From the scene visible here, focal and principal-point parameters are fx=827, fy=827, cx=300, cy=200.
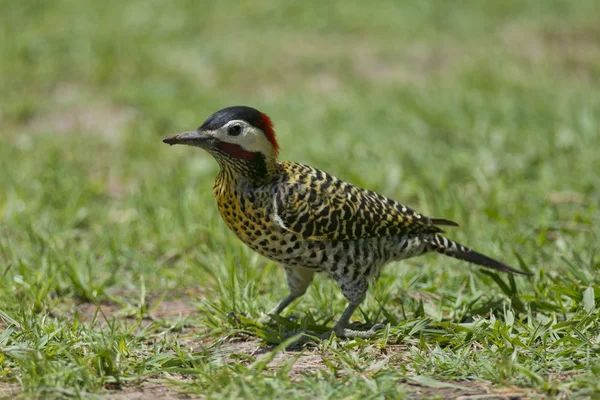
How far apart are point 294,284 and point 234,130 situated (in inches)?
41.4

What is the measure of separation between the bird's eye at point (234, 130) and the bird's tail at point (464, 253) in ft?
4.47

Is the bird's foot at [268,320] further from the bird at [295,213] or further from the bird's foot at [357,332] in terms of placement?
the bird's foot at [357,332]

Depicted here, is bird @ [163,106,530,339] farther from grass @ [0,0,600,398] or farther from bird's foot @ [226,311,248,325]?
grass @ [0,0,600,398]

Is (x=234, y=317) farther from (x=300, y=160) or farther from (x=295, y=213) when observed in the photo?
(x=300, y=160)

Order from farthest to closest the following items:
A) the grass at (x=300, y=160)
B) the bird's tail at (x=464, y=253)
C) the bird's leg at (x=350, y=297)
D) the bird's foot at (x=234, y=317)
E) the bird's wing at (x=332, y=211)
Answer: the bird's tail at (x=464, y=253), the bird's foot at (x=234, y=317), the bird's leg at (x=350, y=297), the bird's wing at (x=332, y=211), the grass at (x=300, y=160)

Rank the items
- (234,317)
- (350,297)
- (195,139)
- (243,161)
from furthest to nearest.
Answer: (234,317)
(350,297)
(243,161)
(195,139)

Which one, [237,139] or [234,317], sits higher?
[237,139]

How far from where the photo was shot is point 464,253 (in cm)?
499

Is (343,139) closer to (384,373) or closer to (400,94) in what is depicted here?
(400,94)

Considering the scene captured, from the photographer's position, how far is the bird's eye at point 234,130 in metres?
4.46

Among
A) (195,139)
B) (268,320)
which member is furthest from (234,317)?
(195,139)

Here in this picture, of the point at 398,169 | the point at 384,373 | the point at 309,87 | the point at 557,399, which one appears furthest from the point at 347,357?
the point at 309,87

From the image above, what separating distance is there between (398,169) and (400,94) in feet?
7.85

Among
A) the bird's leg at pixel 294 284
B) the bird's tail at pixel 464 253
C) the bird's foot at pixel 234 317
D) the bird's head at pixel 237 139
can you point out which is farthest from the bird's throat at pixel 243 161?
the bird's tail at pixel 464 253
